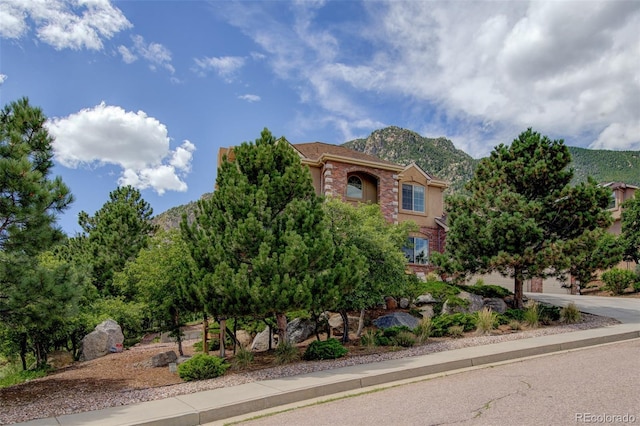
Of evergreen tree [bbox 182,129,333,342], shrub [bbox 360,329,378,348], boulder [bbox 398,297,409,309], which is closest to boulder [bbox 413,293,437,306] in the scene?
boulder [bbox 398,297,409,309]

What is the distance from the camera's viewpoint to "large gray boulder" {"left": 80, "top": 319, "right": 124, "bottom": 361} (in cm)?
1606

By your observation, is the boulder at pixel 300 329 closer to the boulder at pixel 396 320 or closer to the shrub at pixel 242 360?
the boulder at pixel 396 320

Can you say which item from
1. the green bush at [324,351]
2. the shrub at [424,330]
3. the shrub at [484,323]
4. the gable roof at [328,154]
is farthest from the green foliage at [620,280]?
the green bush at [324,351]

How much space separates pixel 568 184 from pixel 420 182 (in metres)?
13.4

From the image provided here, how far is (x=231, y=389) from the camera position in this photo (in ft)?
27.7

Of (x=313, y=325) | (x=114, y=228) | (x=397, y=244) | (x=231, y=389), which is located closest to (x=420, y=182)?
(x=397, y=244)

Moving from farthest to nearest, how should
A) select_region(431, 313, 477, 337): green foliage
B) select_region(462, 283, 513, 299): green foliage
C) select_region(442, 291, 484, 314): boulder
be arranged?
select_region(462, 283, 513, 299): green foliage
select_region(442, 291, 484, 314): boulder
select_region(431, 313, 477, 337): green foliage

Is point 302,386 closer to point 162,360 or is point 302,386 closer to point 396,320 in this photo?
point 162,360

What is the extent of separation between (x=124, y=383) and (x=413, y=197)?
21117mm

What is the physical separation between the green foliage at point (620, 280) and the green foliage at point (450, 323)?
1685 cm

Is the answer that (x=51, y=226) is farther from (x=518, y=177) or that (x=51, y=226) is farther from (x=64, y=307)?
(x=518, y=177)

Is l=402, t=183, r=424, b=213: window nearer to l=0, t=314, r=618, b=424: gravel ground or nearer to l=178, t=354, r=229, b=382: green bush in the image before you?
l=0, t=314, r=618, b=424: gravel ground

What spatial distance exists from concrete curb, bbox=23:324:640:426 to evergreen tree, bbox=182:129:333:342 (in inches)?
76.1

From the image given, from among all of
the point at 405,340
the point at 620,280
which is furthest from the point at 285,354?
the point at 620,280
